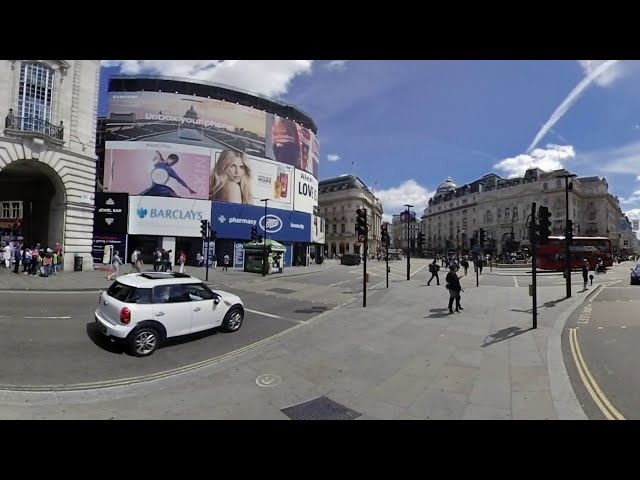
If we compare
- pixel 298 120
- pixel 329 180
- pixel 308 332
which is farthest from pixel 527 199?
pixel 308 332

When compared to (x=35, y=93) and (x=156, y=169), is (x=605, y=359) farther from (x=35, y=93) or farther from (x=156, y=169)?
(x=156, y=169)

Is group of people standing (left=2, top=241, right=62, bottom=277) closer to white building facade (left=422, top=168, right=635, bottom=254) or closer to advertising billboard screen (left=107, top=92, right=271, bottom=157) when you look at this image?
advertising billboard screen (left=107, top=92, right=271, bottom=157)

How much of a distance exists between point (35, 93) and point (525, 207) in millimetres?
87337

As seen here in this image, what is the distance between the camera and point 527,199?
7488cm

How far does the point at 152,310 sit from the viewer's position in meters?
6.80

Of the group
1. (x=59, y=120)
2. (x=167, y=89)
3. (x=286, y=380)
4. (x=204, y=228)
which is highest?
(x=167, y=89)

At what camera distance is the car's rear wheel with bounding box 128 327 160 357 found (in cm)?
652

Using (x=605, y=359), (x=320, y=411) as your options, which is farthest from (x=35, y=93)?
(x=605, y=359)
